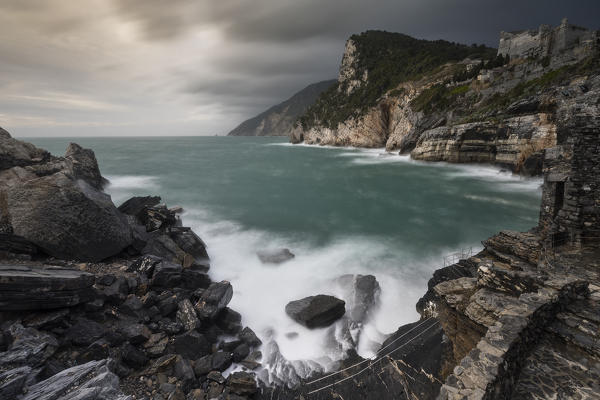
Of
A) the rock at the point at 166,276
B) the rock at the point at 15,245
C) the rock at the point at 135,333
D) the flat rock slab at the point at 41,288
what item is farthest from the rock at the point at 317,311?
the rock at the point at 15,245

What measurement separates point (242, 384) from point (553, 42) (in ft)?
198

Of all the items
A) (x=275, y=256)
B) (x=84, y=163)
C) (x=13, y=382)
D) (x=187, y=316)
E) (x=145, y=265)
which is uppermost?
(x=84, y=163)

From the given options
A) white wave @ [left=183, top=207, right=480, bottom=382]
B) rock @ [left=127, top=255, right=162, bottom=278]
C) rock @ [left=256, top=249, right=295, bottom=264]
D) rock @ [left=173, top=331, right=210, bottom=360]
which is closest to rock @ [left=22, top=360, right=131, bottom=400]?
rock @ [left=173, top=331, right=210, bottom=360]

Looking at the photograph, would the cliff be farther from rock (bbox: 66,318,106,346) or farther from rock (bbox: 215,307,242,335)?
rock (bbox: 66,318,106,346)

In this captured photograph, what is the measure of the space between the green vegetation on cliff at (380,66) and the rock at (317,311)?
72.1 meters

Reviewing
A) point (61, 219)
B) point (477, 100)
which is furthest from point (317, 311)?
point (477, 100)

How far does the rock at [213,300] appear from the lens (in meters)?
7.87

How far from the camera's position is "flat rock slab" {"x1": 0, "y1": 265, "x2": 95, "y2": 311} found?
5914 mm

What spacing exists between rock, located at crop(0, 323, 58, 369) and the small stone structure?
5117 cm

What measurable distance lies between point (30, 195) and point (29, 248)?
5.83ft

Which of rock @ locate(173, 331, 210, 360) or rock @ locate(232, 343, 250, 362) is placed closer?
rock @ locate(173, 331, 210, 360)

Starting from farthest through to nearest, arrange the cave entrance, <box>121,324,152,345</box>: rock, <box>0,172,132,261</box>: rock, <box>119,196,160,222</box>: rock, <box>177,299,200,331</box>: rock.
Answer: <box>119,196,160,222</box>: rock
the cave entrance
<box>0,172,132,261</box>: rock
<box>177,299,200,331</box>: rock
<box>121,324,152,345</box>: rock

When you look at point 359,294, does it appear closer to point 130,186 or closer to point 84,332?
point 84,332

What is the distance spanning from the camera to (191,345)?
22.3 ft
